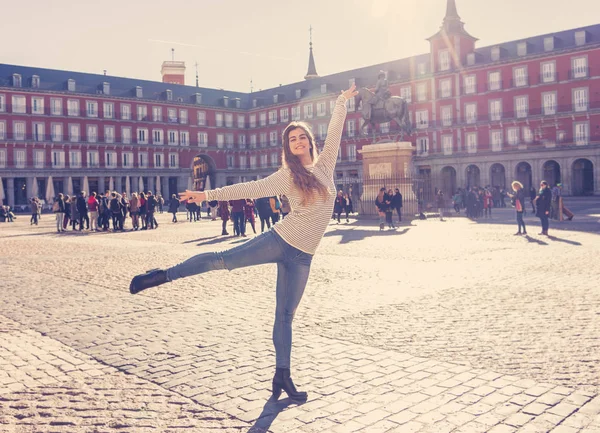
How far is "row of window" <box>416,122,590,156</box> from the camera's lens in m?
46.5

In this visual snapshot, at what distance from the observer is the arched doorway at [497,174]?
51.5m

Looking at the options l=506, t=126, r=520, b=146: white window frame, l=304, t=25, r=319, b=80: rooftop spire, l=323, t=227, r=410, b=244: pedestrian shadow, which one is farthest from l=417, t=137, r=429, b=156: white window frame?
l=323, t=227, r=410, b=244: pedestrian shadow

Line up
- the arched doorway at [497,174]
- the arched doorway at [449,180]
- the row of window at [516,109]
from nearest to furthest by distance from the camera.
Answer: the row of window at [516,109] → the arched doorway at [497,174] → the arched doorway at [449,180]

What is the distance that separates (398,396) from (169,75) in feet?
273

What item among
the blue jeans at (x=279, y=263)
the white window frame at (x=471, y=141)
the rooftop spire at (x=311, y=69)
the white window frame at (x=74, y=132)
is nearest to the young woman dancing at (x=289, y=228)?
the blue jeans at (x=279, y=263)

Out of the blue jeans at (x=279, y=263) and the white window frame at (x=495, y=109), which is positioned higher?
the white window frame at (x=495, y=109)

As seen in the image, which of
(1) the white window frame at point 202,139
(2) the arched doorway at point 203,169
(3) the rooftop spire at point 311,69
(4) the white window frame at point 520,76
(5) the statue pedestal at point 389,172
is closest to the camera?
(5) the statue pedestal at point 389,172

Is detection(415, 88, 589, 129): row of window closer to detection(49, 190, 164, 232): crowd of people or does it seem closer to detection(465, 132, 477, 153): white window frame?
detection(465, 132, 477, 153): white window frame

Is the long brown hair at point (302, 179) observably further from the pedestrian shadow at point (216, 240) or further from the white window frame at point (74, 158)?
the white window frame at point (74, 158)

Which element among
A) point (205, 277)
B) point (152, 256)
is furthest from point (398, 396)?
point (152, 256)

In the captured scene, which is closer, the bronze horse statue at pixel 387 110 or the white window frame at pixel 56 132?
the bronze horse statue at pixel 387 110

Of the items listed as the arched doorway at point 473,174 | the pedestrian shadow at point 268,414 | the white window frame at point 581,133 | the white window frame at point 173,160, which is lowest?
the pedestrian shadow at point 268,414

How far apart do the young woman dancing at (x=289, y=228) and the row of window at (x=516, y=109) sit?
48.8m

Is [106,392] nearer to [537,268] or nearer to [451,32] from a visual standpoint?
[537,268]
